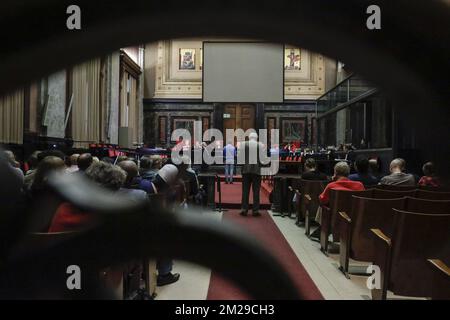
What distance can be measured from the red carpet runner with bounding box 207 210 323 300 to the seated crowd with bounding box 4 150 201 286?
5cm

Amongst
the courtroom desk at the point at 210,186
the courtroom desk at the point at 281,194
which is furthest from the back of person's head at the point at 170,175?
the courtroom desk at the point at 281,194

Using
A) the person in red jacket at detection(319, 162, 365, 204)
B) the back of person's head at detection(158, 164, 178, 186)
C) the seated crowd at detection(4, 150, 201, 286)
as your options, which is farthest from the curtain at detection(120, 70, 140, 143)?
the back of person's head at detection(158, 164, 178, 186)

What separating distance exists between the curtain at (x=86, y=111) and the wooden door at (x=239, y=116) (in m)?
7.07

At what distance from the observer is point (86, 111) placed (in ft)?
39.6

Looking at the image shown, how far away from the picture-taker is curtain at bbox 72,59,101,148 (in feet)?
36.4

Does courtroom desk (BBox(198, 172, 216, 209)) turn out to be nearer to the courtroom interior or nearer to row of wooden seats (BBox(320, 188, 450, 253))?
the courtroom interior

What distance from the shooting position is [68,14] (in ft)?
0.95

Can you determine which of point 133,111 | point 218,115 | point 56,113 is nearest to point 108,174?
point 56,113

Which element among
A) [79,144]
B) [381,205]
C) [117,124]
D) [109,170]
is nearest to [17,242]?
[109,170]

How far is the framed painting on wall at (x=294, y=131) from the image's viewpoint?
733 inches

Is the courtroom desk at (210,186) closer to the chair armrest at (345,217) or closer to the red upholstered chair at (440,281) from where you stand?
the chair armrest at (345,217)

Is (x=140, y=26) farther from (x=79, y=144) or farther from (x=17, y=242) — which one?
(x=79, y=144)

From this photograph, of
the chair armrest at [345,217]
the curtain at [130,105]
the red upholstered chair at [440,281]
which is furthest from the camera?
the curtain at [130,105]
